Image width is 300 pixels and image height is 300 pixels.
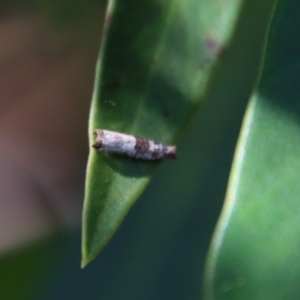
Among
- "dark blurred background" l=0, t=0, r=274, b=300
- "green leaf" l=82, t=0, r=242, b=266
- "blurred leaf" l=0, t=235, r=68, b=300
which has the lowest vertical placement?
"blurred leaf" l=0, t=235, r=68, b=300

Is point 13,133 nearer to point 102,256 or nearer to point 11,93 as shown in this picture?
point 11,93

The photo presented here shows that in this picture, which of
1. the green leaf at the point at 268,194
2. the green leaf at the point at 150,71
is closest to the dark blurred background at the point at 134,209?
the green leaf at the point at 150,71

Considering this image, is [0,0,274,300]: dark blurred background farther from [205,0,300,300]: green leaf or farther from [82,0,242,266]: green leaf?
[205,0,300,300]: green leaf

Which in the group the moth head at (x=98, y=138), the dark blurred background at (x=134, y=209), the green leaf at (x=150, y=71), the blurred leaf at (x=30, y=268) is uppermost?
the green leaf at (x=150, y=71)

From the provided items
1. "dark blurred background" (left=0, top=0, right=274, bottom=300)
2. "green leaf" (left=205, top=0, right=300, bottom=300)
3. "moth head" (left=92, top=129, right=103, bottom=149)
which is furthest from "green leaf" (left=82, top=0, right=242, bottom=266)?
"dark blurred background" (left=0, top=0, right=274, bottom=300)

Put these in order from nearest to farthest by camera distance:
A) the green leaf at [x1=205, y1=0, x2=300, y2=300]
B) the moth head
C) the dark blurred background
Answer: the green leaf at [x1=205, y1=0, x2=300, y2=300]
the moth head
the dark blurred background

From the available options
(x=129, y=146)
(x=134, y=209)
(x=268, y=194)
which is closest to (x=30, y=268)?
(x=134, y=209)

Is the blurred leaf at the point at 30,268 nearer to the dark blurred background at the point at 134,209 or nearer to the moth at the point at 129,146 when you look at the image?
the dark blurred background at the point at 134,209
